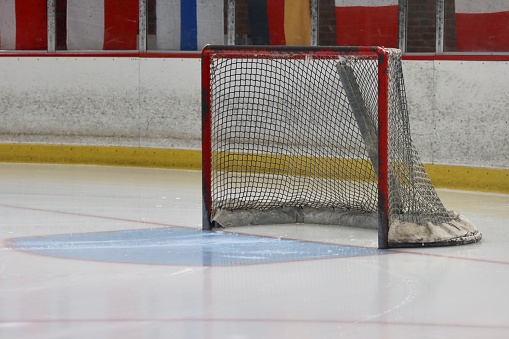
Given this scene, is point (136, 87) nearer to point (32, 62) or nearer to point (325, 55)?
point (32, 62)

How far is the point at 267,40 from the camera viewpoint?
1014cm

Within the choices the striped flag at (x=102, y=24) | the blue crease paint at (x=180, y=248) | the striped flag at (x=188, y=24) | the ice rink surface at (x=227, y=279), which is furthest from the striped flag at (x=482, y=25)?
the blue crease paint at (x=180, y=248)

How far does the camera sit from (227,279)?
4.64 meters

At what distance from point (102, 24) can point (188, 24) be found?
0.90 metres

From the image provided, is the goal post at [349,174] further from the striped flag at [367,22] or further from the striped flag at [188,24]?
the striped flag at [188,24]

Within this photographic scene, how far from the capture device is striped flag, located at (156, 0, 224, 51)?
33.8 ft

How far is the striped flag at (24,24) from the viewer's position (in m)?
10.9

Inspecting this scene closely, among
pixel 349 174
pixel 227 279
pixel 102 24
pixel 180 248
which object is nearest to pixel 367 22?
pixel 349 174

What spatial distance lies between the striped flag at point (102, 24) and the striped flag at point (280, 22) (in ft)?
3.92

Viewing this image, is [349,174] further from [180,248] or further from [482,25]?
[482,25]

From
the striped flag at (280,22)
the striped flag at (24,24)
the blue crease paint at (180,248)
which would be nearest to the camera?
the blue crease paint at (180,248)

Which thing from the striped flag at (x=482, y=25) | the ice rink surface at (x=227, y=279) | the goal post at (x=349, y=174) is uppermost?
the striped flag at (x=482, y=25)

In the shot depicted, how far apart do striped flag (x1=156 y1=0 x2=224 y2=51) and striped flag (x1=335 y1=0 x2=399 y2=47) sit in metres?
1.27

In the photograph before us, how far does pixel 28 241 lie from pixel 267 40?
488cm
